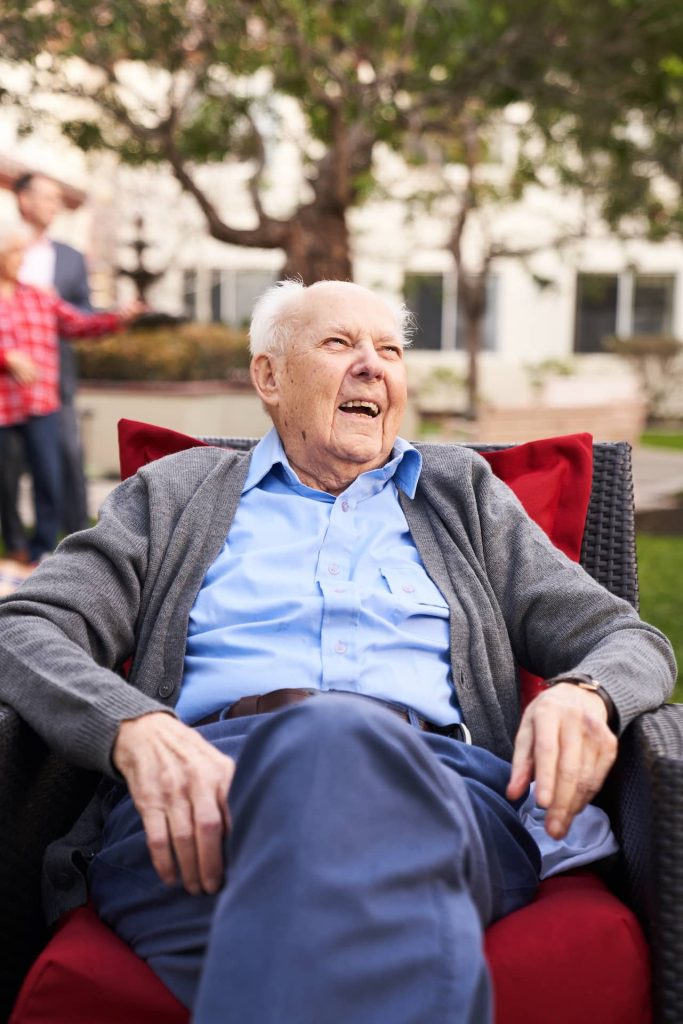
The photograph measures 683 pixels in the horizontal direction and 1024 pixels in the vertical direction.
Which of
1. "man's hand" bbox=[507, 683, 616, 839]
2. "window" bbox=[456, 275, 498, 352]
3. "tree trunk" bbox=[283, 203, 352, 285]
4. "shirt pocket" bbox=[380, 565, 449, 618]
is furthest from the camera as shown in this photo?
"window" bbox=[456, 275, 498, 352]

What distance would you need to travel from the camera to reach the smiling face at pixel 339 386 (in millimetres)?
2641

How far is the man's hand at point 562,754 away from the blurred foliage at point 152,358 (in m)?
11.0

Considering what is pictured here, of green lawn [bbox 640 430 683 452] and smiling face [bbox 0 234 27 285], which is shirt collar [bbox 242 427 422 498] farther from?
green lawn [bbox 640 430 683 452]

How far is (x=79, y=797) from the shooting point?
2.25m

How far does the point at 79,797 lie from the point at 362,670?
576mm

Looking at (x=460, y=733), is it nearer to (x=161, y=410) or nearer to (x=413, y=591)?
(x=413, y=591)

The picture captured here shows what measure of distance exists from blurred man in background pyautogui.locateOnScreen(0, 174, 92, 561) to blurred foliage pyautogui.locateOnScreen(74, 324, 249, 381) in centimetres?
533

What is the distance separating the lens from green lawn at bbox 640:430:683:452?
1791 centimetres

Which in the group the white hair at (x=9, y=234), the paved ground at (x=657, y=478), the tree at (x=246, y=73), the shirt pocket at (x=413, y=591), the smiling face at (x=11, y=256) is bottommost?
the paved ground at (x=657, y=478)

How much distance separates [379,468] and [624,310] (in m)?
23.6

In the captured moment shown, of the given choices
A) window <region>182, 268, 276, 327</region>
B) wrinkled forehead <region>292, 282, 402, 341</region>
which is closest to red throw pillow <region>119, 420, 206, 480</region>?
wrinkled forehead <region>292, 282, 402, 341</region>

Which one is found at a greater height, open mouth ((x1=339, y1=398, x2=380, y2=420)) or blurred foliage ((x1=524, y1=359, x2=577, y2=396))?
open mouth ((x1=339, y1=398, x2=380, y2=420))

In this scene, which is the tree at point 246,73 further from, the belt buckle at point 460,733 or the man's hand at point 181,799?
the man's hand at point 181,799

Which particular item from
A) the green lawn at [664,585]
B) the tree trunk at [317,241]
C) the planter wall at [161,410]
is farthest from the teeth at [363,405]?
the planter wall at [161,410]
